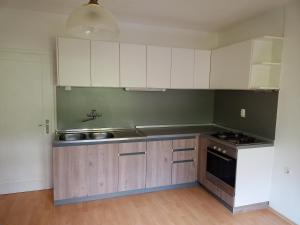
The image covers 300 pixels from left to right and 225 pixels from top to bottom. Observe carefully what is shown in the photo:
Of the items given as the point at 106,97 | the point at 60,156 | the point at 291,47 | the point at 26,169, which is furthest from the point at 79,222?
the point at 291,47

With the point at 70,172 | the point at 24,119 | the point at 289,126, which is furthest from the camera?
the point at 24,119

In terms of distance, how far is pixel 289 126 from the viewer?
104 inches

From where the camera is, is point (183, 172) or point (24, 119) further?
point (183, 172)

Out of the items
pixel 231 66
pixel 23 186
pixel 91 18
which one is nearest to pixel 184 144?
pixel 231 66

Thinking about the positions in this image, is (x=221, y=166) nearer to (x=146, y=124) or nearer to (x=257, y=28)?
(x=146, y=124)

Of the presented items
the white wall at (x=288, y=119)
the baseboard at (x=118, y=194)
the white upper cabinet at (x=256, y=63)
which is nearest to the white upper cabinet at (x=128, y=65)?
the white upper cabinet at (x=256, y=63)

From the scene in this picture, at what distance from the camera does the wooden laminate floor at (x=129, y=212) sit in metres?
2.59

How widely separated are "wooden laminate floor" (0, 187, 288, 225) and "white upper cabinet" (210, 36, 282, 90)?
160 centimetres

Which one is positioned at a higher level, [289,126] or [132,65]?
[132,65]

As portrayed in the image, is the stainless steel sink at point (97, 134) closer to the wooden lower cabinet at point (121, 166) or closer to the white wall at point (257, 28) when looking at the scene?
the wooden lower cabinet at point (121, 166)

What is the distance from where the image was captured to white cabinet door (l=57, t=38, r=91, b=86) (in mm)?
2883

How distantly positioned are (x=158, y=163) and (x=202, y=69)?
1.62 metres

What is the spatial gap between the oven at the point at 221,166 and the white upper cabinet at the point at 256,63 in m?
0.84

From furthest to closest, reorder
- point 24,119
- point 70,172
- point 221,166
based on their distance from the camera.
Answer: point 24,119
point 221,166
point 70,172
